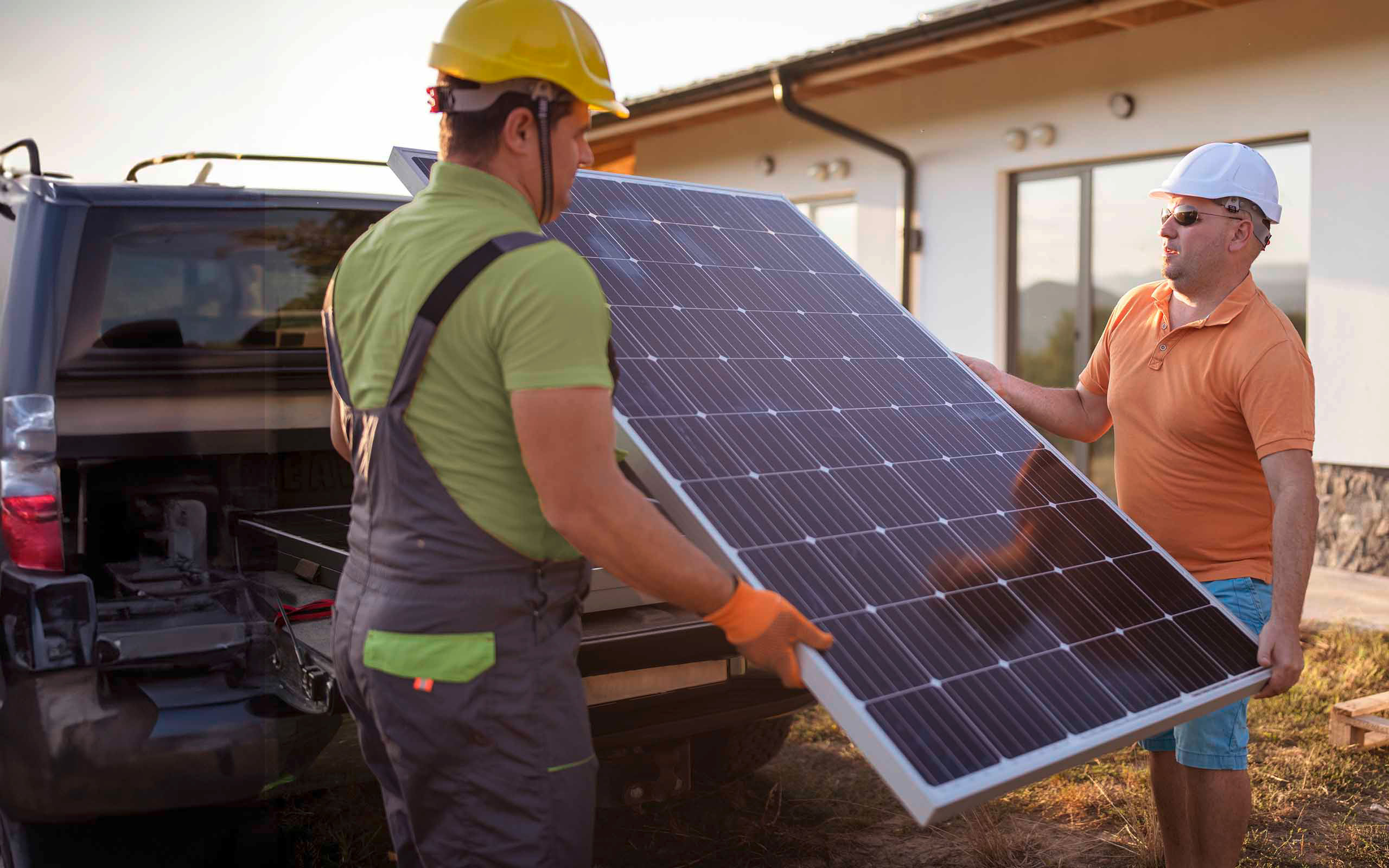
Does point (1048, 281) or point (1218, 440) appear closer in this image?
point (1218, 440)

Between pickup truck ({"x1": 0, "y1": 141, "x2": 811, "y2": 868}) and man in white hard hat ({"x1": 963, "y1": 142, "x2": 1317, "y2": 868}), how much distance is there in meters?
1.25

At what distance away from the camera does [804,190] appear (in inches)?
529

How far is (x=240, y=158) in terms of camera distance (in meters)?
4.49

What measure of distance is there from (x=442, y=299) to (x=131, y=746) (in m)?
1.93

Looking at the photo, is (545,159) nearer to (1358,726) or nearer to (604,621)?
(604,621)

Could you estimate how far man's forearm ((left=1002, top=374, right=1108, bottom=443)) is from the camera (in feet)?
13.8

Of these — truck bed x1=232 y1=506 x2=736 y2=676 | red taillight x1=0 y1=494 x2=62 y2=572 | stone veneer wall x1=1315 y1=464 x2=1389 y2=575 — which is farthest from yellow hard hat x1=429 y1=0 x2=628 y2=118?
stone veneer wall x1=1315 y1=464 x2=1389 y2=575

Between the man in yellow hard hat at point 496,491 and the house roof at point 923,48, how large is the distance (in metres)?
7.91

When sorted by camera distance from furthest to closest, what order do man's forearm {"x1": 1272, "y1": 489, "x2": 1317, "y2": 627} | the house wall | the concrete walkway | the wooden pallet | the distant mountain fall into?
1. the distant mountain
2. the house wall
3. the concrete walkway
4. the wooden pallet
5. man's forearm {"x1": 1272, "y1": 489, "x2": 1317, "y2": 627}

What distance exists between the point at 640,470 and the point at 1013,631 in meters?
0.92

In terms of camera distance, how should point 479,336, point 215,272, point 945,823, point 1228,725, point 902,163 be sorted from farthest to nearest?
point 902,163 < point 945,823 < point 215,272 < point 1228,725 < point 479,336

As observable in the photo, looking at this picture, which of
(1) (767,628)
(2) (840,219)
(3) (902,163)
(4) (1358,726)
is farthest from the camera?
(2) (840,219)

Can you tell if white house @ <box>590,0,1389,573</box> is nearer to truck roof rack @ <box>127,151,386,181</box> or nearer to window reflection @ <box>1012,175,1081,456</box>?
window reflection @ <box>1012,175,1081,456</box>

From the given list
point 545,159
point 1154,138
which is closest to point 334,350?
point 545,159
